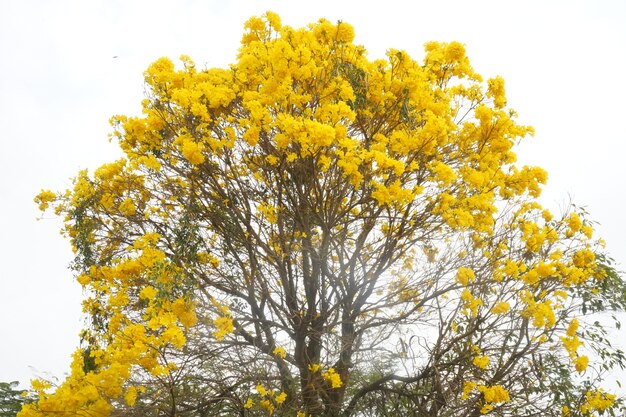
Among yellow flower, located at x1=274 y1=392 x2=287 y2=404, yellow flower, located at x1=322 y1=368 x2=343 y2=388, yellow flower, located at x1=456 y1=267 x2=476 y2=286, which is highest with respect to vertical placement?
yellow flower, located at x1=456 y1=267 x2=476 y2=286

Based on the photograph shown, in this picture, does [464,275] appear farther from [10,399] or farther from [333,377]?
[10,399]

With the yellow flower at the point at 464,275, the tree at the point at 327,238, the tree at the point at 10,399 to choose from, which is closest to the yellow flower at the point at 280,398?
the tree at the point at 327,238

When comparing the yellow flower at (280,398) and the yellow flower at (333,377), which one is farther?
the yellow flower at (333,377)

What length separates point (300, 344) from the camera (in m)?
7.45

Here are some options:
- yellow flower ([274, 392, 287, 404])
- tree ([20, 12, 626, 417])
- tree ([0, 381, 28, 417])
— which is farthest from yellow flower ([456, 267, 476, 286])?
tree ([0, 381, 28, 417])

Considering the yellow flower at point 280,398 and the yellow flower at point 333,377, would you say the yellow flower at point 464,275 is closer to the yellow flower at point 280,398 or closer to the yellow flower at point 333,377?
the yellow flower at point 333,377

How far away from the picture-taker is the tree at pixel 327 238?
21.6 feet

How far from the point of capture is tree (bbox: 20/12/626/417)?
6.59 m

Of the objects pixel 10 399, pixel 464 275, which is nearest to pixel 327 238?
pixel 464 275

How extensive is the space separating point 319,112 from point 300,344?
9.57ft

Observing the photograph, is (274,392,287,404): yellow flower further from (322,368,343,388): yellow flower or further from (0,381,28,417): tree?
(0,381,28,417): tree

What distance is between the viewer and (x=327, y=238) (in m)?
6.81

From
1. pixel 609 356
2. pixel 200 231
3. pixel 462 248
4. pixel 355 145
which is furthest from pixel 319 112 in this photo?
pixel 609 356

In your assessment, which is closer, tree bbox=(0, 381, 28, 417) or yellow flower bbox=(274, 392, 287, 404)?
yellow flower bbox=(274, 392, 287, 404)
